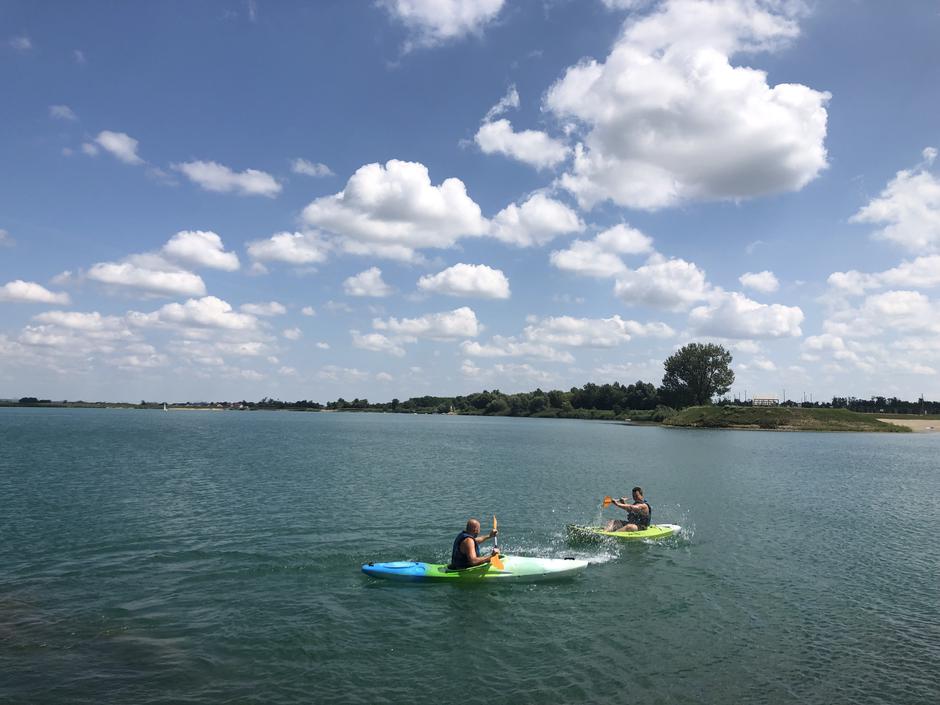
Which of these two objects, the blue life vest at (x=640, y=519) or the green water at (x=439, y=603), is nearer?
the green water at (x=439, y=603)

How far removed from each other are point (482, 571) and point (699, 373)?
183 metres

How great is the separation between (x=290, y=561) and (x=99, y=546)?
28.6 ft

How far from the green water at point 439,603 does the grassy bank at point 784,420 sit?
123 metres

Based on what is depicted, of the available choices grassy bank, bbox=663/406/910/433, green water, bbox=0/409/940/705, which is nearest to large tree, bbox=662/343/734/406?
grassy bank, bbox=663/406/910/433

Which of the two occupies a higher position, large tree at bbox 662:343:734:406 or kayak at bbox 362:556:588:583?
large tree at bbox 662:343:734:406

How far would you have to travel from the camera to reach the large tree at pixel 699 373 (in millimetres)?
186625

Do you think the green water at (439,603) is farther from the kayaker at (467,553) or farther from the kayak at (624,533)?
the kayaker at (467,553)

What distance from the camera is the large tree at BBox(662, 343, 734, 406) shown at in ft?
612

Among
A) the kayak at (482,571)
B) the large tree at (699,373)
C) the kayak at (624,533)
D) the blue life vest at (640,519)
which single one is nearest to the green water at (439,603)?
the kayak at (482,571)

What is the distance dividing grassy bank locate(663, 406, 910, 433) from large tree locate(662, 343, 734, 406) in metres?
21.2

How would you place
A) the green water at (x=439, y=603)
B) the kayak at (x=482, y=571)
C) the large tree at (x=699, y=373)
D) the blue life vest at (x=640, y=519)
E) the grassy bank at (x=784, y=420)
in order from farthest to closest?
the large tree at (x=699, y=373) → the grassy bank at (x=784, y=420) → the blue life vest at (x=640, y=519) → the kayak at (x=482, y=571) → the green water at (x=439, y=603)

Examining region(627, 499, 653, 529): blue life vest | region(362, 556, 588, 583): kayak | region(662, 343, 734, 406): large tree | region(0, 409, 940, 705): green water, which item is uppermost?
region(662, 343, 734, 406): large tree

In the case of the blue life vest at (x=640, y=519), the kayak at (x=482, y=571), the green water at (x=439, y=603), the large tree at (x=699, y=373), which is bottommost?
the green water at (x=439, y=603)

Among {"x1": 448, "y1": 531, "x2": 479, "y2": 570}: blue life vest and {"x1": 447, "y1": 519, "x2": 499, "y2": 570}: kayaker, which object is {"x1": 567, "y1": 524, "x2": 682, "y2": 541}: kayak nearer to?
{"x1": 447, "y1": 519, "x2": 499, "y2": 570}: kayaker
